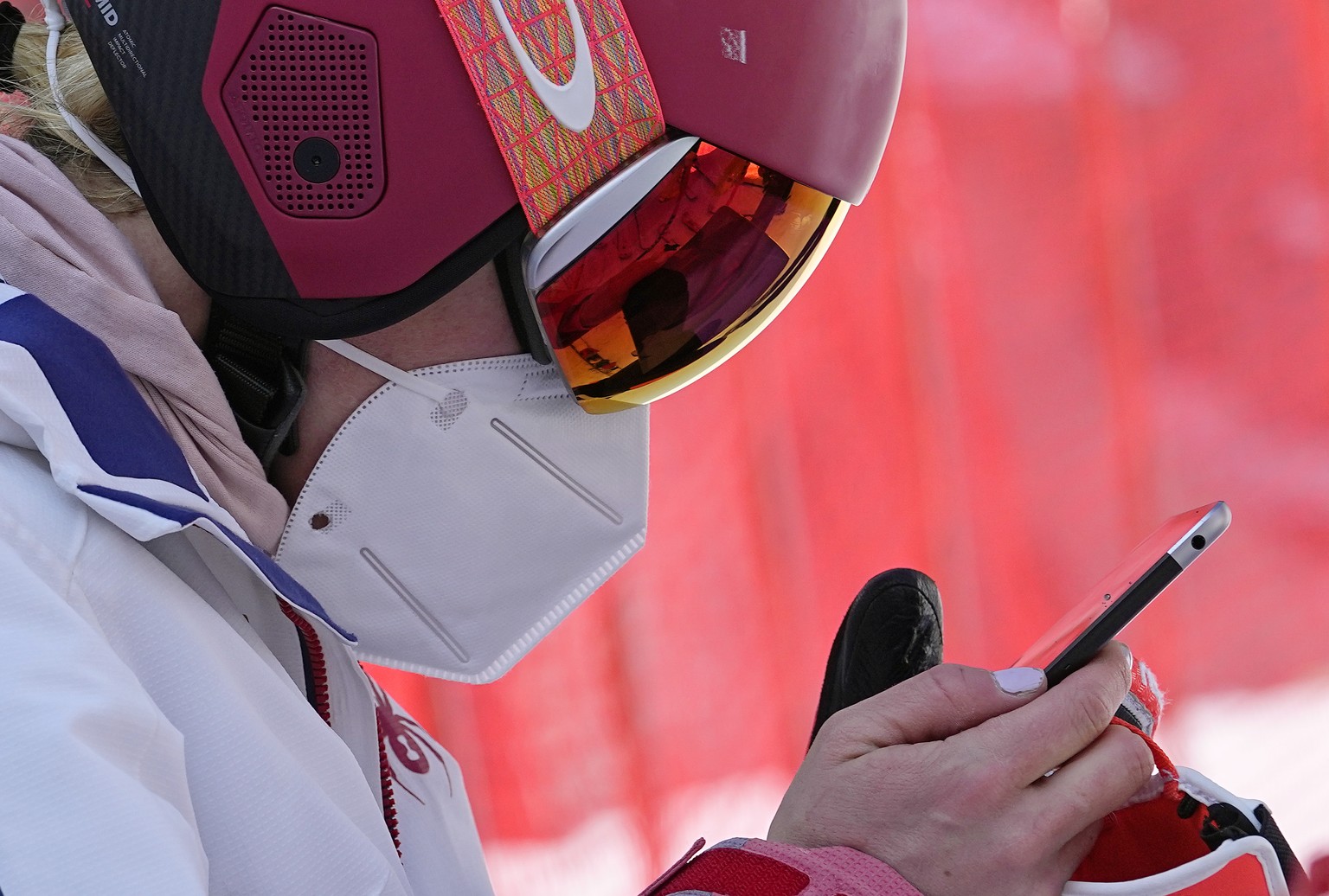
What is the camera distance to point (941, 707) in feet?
2.84

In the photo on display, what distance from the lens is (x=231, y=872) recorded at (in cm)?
68

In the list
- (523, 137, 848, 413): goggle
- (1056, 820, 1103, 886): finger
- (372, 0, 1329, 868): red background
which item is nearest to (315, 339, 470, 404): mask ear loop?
(523, 137, 848, 413): goggle

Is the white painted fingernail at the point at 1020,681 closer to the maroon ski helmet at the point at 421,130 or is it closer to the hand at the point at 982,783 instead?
the hand at the point at 982,783

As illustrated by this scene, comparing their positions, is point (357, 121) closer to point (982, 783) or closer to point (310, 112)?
point (310, 112)

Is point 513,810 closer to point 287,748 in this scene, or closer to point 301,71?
point 287,748

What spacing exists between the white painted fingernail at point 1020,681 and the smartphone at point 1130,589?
0.01 metres

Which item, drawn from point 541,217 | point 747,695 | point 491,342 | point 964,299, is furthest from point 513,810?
point 541,217

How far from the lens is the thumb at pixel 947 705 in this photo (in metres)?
0.86

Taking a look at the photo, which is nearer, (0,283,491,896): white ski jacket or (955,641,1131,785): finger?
(0,283,491,896): white ski jacket

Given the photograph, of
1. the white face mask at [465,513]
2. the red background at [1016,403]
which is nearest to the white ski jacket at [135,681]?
the white face mask at [465,513]

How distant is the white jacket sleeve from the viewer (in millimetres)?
534

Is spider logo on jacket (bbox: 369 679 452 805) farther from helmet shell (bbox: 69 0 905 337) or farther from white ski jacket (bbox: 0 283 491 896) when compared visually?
helmet shell (bbox: 69 0 905 337)

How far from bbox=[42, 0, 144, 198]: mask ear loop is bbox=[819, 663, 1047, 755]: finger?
725mm

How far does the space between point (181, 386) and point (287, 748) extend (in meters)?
0.29
